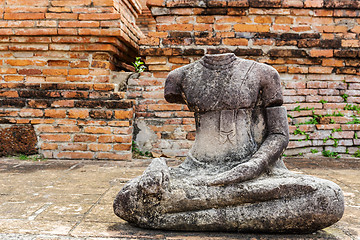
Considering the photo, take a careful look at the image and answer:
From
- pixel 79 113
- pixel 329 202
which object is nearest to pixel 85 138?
pixel 79 113

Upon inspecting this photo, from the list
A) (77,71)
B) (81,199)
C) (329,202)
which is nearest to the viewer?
(329,202)

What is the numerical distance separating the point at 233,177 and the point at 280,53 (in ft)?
10.1

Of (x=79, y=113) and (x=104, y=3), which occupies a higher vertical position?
(x=104, y=3)

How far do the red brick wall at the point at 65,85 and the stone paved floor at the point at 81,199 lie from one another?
0.33 meters

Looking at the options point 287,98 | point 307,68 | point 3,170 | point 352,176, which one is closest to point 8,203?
point 3,170

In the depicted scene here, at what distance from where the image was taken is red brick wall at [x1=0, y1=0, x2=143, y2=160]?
4.40m

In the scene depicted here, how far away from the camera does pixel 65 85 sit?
444 centimetres

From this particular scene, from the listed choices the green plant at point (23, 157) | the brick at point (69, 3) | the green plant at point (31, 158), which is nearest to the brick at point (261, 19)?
the brick at point (69, 3)

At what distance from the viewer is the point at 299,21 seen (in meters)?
4.66

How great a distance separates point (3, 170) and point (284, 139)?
3131mm

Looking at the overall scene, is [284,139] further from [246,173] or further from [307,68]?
[307,68]

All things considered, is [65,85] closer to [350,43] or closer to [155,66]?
[155,66]

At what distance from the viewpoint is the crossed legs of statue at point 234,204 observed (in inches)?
77.1

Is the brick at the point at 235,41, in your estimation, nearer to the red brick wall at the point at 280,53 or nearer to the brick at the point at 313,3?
the red brick wall at the point at 280,53
